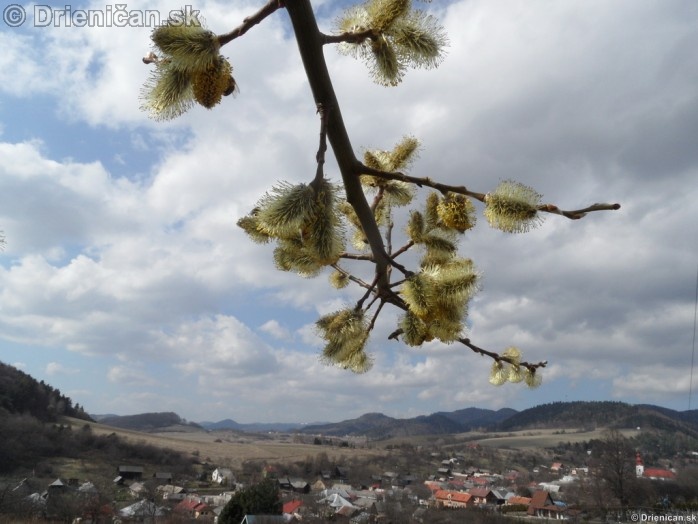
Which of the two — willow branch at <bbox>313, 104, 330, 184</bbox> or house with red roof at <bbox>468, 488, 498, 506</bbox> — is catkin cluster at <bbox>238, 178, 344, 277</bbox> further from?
house with red roof at <bbox>468, 488, 498, 506</bbox>

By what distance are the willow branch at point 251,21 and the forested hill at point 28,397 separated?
125 m

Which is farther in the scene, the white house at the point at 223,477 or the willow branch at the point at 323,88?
the white house at the point at 223,477

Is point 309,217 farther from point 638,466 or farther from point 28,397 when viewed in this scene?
point 28,397

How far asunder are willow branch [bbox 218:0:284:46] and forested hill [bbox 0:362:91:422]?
125 m

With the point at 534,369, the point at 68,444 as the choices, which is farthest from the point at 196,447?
the point at 534,369

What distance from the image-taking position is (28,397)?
119 meters


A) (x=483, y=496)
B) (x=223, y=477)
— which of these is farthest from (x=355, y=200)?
(x=223, y=477)

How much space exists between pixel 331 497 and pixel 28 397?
78350mm

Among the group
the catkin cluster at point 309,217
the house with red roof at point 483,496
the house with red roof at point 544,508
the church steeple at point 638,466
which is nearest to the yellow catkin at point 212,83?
the catkin cluster at point 309,217

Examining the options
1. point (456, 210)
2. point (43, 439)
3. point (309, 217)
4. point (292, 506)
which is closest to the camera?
point (309, 217)

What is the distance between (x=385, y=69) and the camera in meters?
1.95

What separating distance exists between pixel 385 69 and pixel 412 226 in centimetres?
69

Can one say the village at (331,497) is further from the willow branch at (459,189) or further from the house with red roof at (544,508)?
the willow branch at (459,189)

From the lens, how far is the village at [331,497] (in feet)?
198
